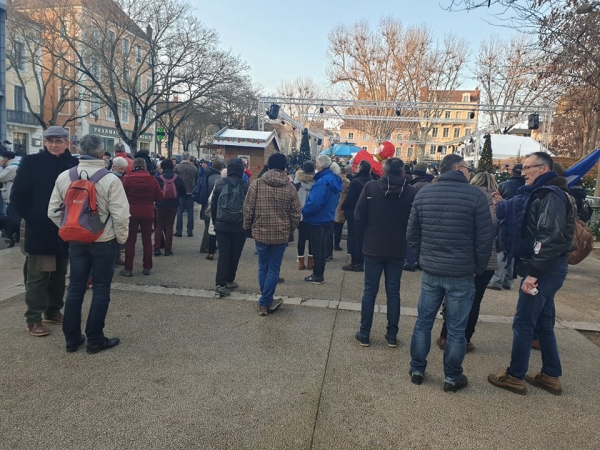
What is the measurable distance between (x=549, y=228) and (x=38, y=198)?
4348mm

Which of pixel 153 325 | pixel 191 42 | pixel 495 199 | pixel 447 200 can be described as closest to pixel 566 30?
pixel 495 199

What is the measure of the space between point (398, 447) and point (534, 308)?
1.54 metres

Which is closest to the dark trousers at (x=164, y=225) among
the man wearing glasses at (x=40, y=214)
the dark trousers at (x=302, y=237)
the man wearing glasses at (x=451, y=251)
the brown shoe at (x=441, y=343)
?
the dark trousers at (x=302, y=237)

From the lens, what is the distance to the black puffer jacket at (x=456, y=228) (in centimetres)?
323

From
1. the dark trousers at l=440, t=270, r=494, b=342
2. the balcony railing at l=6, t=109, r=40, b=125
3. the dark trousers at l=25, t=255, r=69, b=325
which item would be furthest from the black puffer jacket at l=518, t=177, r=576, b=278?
the balcony railing at l=6, t=109, r=40, b=125

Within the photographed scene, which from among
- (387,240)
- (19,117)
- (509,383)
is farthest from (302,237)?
(19,117)

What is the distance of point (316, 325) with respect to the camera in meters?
4.77

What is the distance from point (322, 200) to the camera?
645 cm

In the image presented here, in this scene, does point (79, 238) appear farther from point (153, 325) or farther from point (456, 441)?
point (456, 441)

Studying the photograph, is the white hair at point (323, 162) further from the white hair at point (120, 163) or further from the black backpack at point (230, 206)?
the white hair at point (120, 163)

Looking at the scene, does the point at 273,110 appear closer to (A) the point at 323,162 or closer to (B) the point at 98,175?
(A) the point at 323,162

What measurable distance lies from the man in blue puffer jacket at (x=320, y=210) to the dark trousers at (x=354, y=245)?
104cm

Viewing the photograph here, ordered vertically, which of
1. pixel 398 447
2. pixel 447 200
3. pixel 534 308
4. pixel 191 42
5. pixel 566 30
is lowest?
pixel 398 447

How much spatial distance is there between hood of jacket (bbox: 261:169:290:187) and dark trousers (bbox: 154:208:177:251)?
359 cm
